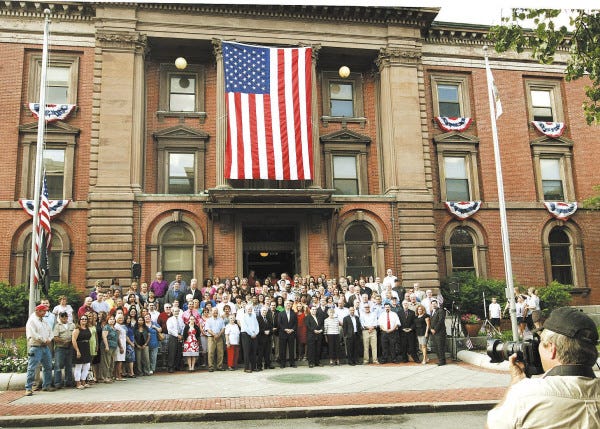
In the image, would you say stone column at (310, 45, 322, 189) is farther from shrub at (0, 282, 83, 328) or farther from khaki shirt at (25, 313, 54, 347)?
khaki shirt at (25, 313, 54, 347)

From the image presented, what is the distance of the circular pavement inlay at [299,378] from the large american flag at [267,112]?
983cm

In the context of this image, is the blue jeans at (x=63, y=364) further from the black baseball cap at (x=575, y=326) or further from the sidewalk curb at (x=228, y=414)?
the black baseball cap at (x=575, y=326)

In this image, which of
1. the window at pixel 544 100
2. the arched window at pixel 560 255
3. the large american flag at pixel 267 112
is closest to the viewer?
the large american flag at pixel 267 112

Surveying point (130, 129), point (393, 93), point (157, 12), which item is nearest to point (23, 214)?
point (130, 129)

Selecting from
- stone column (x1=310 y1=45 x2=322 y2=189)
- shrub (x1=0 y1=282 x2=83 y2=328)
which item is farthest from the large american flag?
shrub (x1=0 y1=282 x2=83 y2=328)

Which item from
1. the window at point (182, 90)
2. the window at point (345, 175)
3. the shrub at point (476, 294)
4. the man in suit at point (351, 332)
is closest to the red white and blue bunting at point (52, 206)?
the window at point (182, 90)

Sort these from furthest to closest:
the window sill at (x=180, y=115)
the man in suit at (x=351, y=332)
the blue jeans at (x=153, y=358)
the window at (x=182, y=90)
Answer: the window at (x=182, y=90), the window sill at (x=180, y=115), the man in suit at (x=351, y=332), the blue jeans at (x=153, y=358)

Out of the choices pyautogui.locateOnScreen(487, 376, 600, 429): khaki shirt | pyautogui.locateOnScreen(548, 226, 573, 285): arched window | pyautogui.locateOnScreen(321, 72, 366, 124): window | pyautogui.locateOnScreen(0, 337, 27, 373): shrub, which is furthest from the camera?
pyautogui.locateOnScreen(548, 226, 573, 285): arched window

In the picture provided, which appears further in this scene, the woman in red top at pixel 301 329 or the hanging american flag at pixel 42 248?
the woman in red top at pixel 301 329

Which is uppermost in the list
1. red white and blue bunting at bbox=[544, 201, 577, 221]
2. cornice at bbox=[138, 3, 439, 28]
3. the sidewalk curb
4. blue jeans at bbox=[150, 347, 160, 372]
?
cornice at bbox=[138, 3, 439, 28]

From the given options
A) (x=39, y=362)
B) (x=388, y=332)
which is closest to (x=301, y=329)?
(x=388, y=332)

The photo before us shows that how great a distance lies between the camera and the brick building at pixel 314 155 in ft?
72.0

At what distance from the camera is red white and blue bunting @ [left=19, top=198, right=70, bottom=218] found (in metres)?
21.5

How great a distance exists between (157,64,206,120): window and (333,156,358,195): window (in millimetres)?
6903
